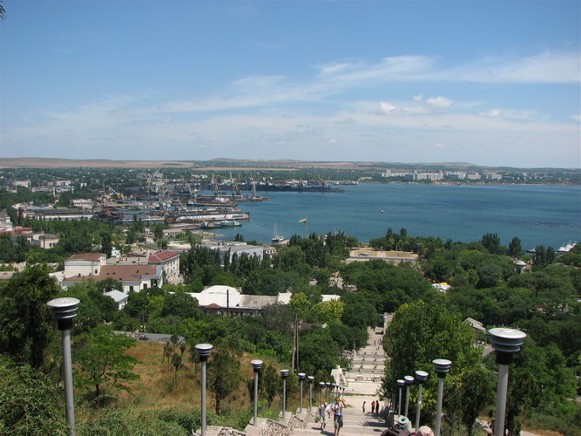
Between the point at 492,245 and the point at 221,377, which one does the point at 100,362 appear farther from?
the point at 492,245

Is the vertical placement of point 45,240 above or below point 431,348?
below

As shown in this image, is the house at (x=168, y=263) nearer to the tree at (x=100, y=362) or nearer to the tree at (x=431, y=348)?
the tree at (x=100, y=362)

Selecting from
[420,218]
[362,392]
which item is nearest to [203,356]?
[362,392]

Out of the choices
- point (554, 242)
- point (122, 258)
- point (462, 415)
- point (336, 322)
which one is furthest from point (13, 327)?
point (554, 242)

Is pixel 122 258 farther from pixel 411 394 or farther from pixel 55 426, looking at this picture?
pixel 55 426

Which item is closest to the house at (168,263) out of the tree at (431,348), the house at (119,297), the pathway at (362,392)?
the house at (119,297)

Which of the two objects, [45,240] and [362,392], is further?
[45,240]
